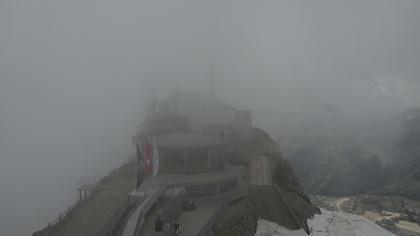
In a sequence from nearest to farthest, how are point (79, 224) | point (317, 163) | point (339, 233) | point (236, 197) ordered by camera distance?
point (79, 224) → point (236, 197) → point (339, 233) → point (317, 163)

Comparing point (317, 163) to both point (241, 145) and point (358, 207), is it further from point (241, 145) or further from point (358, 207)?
point (241, 145)

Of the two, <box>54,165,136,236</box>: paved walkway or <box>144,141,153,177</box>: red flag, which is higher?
<box>144,141,153,177</box>: red flag

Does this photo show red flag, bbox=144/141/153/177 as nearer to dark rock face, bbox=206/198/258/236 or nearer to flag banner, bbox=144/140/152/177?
flag banner, bbox=144/140/152/177

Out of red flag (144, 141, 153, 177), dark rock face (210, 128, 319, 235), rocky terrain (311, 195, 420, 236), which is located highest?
red flag (144, 141, 153, 177)

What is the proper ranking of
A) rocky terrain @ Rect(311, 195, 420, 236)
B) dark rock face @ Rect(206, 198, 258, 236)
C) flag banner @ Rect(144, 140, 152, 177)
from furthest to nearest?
rocky terrain @ Rect(311, 195, 420, 236) → flag banner @ Rect(144, 140, 152, 177) → dark rock face @ Rect(206, 198, 258, 236)

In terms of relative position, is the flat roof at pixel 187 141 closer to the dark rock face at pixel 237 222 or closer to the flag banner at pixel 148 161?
the flag banner at pixel 148 161

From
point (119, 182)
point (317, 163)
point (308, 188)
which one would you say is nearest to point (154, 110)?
point (119, 182)

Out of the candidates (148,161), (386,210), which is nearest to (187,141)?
(148,161)

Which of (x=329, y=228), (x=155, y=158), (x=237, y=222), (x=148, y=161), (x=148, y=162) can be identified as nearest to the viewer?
(x=237, y=222)

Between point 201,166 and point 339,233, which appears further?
point 339,233

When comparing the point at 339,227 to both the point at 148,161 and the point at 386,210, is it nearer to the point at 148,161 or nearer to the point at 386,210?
the point at 148,161

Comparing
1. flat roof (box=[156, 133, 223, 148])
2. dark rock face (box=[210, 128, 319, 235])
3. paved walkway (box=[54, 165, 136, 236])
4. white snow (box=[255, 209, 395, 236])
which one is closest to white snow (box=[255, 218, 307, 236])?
white snow (box=[255, 209, 395, 236])
